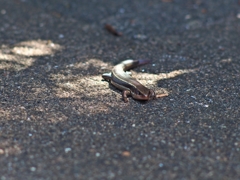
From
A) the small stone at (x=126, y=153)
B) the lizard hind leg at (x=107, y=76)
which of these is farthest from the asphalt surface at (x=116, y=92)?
the lizard hind leg at (x=107, y=76)

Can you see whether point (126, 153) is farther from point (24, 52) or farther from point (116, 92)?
point (24, 52)

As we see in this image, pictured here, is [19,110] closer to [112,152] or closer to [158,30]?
[112,152]

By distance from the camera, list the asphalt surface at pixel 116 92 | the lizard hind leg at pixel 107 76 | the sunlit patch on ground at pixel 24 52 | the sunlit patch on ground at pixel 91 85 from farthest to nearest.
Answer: the sunlit patch on ground at pixel 24 52 < the lizard hind leg at pixel 107 76 < the sunlit patch on ground at pixel 91 85 < the asphalt surface at pixel 116 92

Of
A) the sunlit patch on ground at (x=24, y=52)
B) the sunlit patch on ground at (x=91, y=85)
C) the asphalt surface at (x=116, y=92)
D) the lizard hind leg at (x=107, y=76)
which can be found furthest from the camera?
the sunlit patch on ground at (x=24, y=52)

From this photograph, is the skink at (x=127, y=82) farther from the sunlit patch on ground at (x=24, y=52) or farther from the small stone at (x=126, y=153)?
the sunlit patch on ground at (x=24, y=52)

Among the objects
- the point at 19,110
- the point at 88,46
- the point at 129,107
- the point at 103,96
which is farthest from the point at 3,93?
the point at 88,46

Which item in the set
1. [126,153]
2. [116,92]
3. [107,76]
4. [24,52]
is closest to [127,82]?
[116,92]
